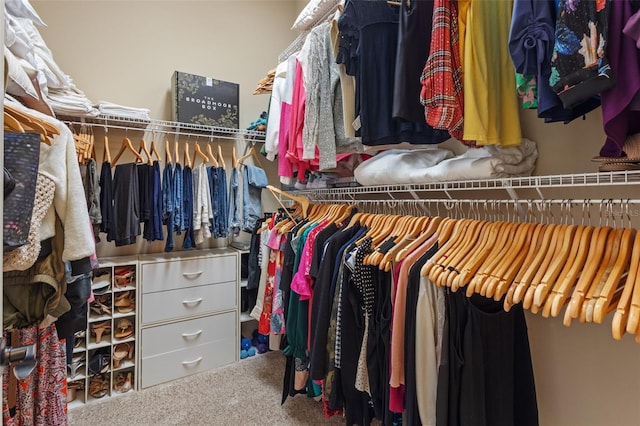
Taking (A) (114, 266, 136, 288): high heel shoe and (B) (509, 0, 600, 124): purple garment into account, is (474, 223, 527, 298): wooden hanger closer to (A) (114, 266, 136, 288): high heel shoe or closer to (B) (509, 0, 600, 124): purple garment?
(B) (509, 0, 600, 124): purple garment

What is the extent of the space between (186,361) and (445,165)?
7.30ft

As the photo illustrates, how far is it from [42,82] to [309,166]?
130cm

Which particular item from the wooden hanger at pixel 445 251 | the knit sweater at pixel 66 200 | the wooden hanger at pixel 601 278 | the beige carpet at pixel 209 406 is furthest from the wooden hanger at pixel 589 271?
the beige carpet at pixel 209 406

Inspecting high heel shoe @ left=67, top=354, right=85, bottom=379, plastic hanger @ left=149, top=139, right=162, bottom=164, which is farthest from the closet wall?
high heel shoe @ left=67, top=354, right=85, bottom=379

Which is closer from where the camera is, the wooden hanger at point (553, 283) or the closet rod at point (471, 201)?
the wooden hanger at point (553, 283)

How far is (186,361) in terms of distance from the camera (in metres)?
2.39

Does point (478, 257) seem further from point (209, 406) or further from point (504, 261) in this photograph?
point (209, 406)

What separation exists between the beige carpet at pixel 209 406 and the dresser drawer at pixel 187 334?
0.24 m

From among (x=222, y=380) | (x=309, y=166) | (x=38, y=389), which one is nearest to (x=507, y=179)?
(x=309, y=166)

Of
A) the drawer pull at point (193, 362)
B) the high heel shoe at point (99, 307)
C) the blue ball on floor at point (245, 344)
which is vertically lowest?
the blue ball on floor at point (245, 344)

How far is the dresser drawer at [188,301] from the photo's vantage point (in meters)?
2.28

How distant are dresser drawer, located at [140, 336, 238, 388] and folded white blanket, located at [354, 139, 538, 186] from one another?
5.79 ft

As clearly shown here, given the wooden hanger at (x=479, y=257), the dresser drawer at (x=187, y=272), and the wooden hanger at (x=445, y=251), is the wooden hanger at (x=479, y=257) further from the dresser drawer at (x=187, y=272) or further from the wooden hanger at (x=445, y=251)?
the dresser drawer at (x=187, y=272)

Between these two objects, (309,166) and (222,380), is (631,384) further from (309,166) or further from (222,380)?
(222,380)
